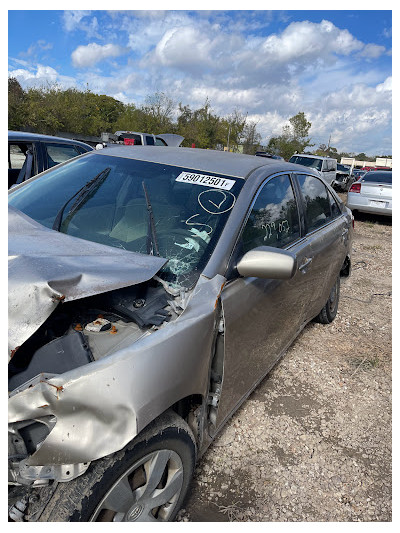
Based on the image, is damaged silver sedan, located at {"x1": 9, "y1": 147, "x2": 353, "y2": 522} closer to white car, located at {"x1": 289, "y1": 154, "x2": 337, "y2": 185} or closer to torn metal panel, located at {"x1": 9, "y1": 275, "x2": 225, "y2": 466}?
torn metal panel, located at {"x1": 9, "y1": 275, "x2": 225, "y2": 466}

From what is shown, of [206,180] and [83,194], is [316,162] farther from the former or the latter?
[83,194]

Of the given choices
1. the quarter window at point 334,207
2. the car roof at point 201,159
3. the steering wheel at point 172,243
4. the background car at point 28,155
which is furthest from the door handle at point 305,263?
the background car at point 28,155

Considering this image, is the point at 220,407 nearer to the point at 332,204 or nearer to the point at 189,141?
the point at 332,204

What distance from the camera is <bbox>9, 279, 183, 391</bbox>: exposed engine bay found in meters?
1.48

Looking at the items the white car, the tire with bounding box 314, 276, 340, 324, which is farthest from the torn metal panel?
the white car

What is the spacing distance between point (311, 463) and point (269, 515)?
524 mm

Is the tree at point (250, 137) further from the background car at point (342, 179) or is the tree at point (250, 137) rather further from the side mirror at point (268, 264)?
the side mirror at point (268, 264)

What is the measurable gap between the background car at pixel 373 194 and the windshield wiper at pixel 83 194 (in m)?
10.6

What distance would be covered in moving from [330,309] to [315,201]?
1426 millimetres

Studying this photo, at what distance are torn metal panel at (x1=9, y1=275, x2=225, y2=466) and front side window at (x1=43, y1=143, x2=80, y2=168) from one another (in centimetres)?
473

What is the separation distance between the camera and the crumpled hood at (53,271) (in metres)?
1.41

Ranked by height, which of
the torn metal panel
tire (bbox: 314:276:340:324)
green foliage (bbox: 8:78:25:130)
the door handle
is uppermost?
green foliage (bbox: 8:78:25:130)

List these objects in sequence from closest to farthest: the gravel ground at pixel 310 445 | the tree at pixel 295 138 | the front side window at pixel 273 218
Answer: the gravel ground at pixel 310 445, the front side window at pixel 273 218, the tree at pixel 295 138

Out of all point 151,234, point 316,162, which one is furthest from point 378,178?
point 151,234
